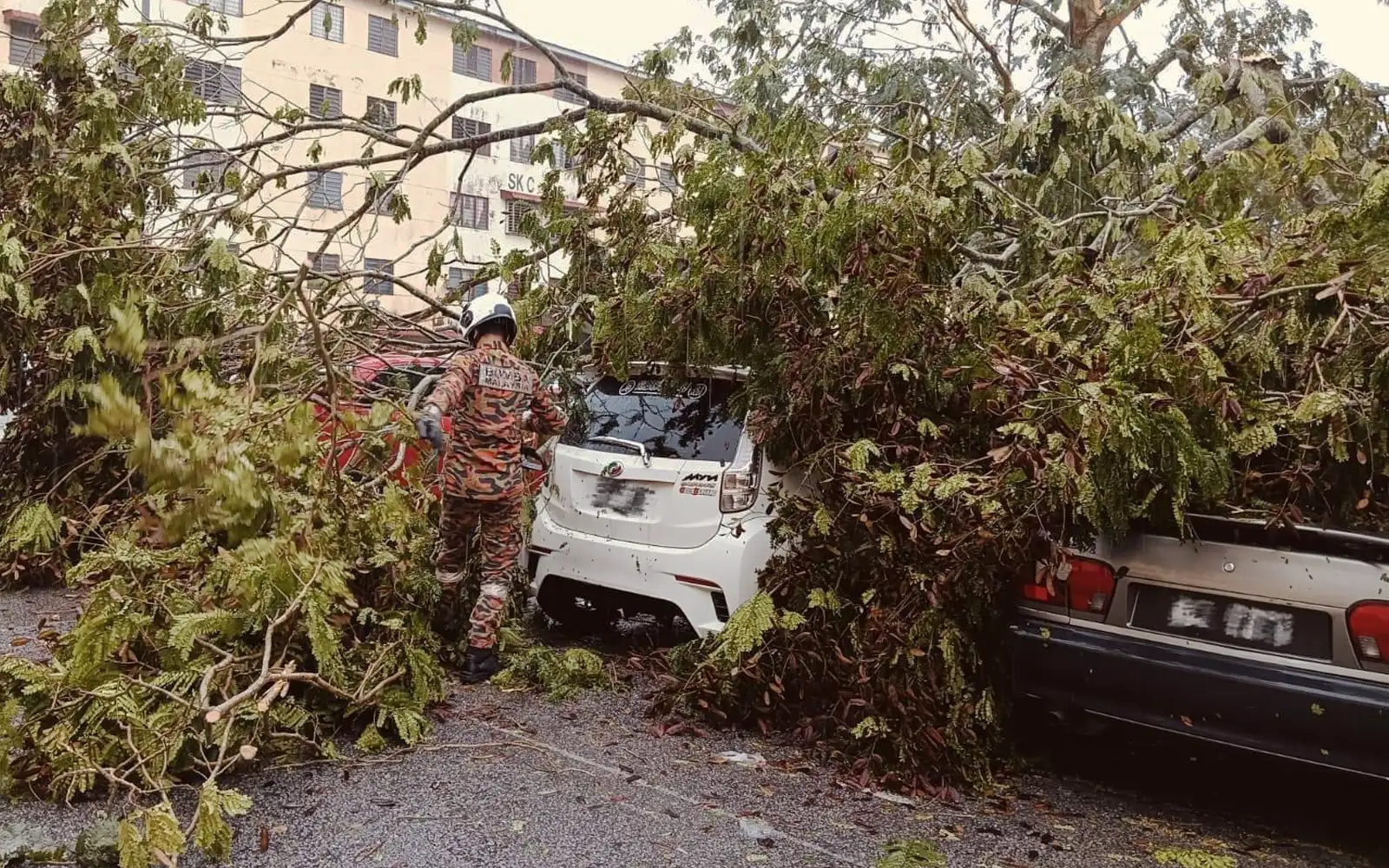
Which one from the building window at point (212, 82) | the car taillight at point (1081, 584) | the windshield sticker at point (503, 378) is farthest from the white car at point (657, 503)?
the building window at point (212, 82)

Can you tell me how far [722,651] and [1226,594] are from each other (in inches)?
74.6

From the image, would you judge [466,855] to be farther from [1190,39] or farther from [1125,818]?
[1190,39]

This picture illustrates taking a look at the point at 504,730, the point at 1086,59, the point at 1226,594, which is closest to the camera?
the point at 1226,594

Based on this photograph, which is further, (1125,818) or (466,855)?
(1125,818)

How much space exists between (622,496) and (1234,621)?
261 centimetres

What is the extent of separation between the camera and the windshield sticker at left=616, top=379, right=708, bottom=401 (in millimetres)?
5039

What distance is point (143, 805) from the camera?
321cm

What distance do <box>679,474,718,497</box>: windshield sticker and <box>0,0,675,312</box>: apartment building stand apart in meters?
2.28

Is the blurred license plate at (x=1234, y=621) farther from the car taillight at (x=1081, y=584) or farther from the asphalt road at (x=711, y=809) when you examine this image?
the asphalt road at (x=711, y=809)

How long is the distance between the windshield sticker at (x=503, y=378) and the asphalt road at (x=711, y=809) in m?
1.43

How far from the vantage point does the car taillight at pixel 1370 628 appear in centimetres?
318

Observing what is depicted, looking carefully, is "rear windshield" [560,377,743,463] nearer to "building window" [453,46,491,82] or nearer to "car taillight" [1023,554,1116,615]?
"car taillight" [1023,554,1116,615]

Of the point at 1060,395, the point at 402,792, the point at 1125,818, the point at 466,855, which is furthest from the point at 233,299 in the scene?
the point at 1125,818

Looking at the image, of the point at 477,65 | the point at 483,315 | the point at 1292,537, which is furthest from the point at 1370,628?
the point at 477,65
